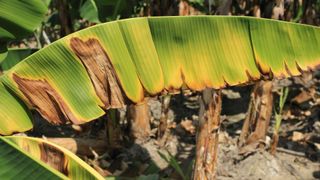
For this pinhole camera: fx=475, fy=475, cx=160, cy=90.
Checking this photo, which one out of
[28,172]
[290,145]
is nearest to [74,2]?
[290,145]

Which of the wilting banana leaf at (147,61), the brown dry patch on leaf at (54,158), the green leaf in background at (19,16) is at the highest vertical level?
the green leaf in background at (19,16)

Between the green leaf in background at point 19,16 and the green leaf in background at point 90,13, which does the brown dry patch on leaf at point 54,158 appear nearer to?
the green leaf in background at point 19,16

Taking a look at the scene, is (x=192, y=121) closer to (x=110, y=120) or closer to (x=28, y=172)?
(x=110, y=120)

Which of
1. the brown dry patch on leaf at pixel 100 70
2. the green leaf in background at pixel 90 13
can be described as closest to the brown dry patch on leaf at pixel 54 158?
the brown dry patch on leaf at pixel 100 70

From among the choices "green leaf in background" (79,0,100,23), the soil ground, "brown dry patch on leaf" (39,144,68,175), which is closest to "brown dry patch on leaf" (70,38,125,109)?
"brown dry patch on leaf" (39,144,68,175)

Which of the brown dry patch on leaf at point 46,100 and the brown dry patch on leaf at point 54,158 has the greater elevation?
the brown dry patch on leaf at point 46,100

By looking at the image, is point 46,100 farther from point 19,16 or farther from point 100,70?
point 19,16

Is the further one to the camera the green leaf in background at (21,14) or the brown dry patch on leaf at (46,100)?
the green leaf in background at (21,14)

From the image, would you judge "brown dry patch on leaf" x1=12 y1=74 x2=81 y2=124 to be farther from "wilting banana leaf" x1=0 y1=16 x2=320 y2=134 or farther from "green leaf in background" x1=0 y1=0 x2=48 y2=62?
"green leaf in background" x1=0 y1=0 x2=48 y2=62
